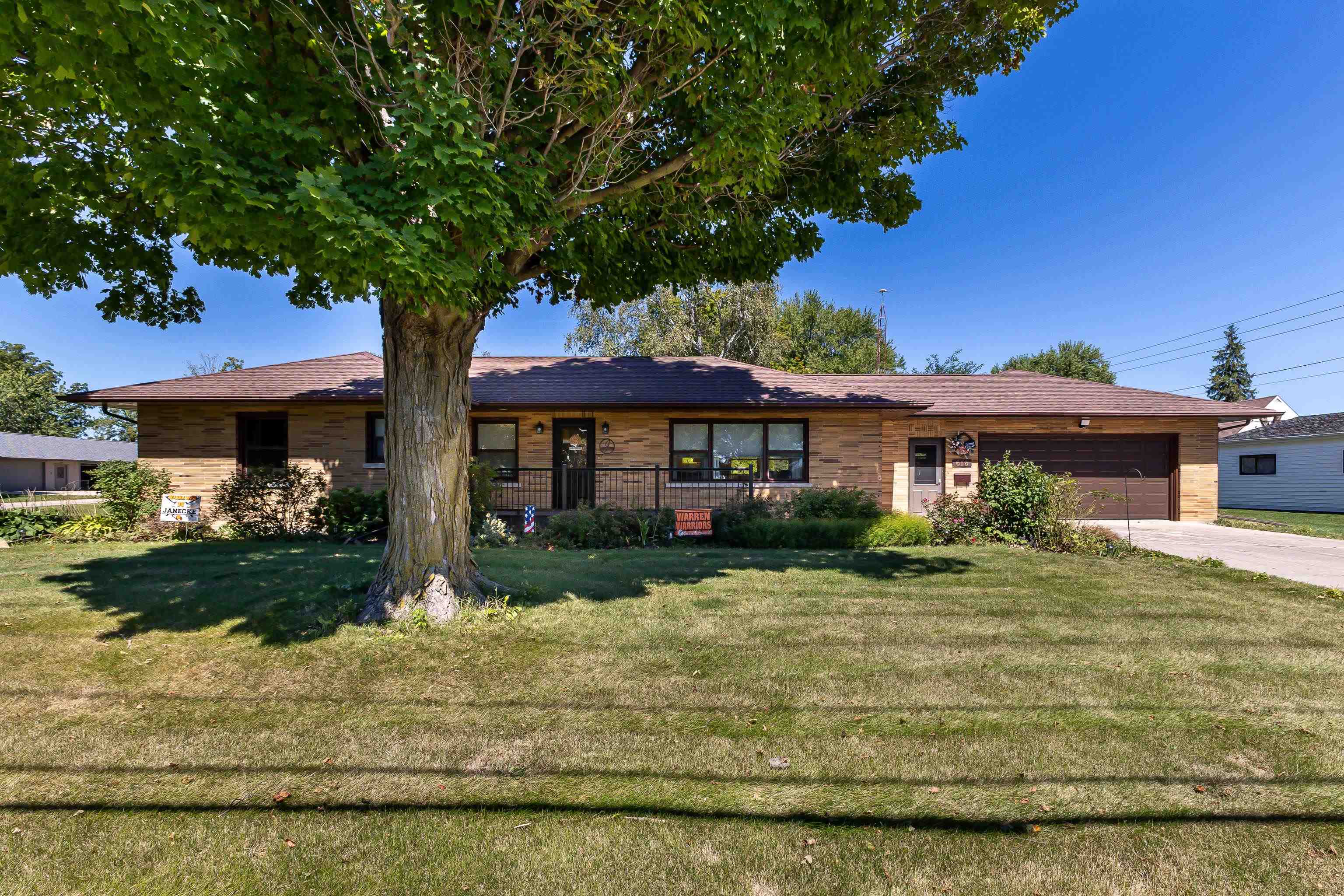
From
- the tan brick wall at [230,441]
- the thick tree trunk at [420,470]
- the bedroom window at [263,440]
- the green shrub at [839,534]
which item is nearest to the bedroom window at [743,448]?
the green shrub at [839,534]

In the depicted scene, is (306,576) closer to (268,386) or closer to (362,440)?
(362,440)

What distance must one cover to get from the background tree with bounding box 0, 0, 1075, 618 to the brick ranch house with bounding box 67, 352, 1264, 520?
6.02 metres

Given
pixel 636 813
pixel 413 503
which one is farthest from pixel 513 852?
pixel 413 503

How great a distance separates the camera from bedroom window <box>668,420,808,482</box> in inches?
520

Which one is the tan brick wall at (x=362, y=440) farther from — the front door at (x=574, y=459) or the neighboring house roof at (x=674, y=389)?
the neighboring house roof at (x=674, y=389)

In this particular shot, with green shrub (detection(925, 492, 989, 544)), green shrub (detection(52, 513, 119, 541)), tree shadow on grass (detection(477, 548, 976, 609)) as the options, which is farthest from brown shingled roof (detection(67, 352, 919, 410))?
tree shadow on grass (detection(477, 548, 976, 609))

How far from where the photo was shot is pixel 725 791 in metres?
2.91

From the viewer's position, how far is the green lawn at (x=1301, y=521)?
1280 centimetres

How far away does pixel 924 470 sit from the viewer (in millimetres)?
14734

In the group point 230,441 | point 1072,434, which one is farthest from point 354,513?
point 1072,434

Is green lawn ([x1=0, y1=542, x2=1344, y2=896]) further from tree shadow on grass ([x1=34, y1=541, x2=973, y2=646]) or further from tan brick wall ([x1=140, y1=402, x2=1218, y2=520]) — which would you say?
tan brick wall ([x1=140, y1=402, x2=1218, y2=520])

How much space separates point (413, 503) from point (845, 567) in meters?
5.88

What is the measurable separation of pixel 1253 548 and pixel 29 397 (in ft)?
234

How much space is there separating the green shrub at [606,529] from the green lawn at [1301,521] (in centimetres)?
1355
